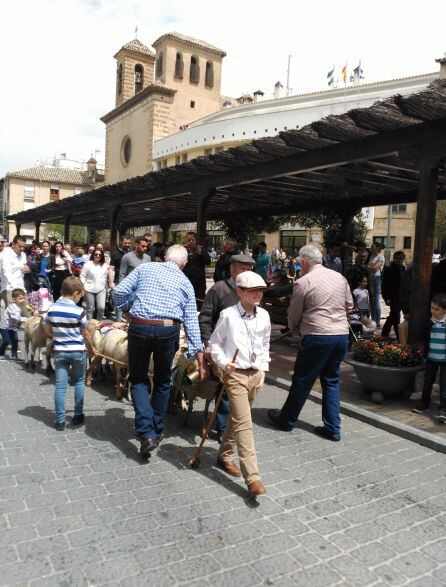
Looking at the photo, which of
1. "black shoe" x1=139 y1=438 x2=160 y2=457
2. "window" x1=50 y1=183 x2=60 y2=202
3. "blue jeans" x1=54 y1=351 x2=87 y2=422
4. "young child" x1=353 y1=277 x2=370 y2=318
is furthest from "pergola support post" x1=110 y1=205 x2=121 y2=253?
"window" x1=50 y1=183 x2=60 y2=202

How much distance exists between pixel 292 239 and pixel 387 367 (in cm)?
3863

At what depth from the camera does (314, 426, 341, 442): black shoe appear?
4.72m

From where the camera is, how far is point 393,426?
494 cm

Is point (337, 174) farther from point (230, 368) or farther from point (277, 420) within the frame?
point (230, 368)

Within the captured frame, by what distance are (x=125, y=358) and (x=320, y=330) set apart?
2.23m

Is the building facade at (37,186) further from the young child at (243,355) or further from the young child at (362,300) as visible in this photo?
the young child at (243,355)

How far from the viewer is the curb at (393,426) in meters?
4.55

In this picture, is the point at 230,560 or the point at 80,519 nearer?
the point at 230,560

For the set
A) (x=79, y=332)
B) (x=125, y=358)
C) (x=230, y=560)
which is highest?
(x=79, y=332)

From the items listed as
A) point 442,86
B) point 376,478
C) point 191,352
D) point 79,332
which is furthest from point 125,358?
point 442,86

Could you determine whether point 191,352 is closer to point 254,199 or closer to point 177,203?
point 254,199

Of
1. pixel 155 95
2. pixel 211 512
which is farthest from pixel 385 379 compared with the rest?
pixel 155 95

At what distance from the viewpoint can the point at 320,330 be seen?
15.4 ft

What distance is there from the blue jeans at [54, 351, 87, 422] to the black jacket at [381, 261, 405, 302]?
6692 mm
